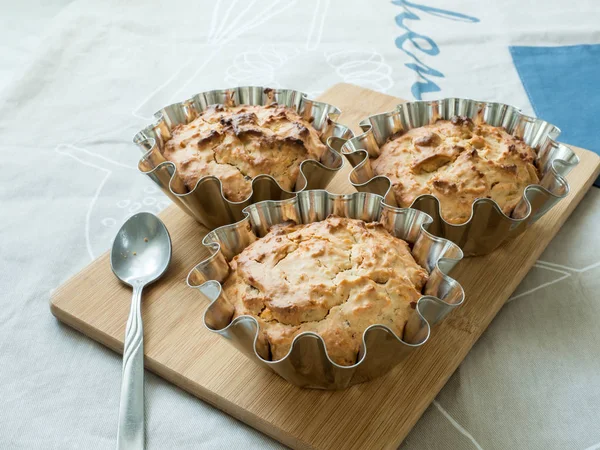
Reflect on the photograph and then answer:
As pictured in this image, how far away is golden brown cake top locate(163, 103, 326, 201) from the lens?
2.80 meters

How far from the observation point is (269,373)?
2328mm

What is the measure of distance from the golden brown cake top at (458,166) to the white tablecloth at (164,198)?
16.8 inches

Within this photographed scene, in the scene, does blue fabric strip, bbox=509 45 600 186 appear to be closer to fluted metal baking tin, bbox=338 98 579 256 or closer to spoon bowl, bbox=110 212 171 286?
fluted metal baking tin, bbox=338 98 579 256

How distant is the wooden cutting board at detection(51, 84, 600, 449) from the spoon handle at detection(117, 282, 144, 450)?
0.05 metres

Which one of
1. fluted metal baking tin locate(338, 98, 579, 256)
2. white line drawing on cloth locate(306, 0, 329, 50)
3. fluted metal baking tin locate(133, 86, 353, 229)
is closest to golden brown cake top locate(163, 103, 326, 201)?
fluted metal baking tin locate(133, 86, 353, 229)

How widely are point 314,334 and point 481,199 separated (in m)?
0.99

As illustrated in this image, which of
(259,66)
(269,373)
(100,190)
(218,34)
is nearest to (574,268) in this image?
(269,373)

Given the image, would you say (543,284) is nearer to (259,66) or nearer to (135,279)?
(135,279)

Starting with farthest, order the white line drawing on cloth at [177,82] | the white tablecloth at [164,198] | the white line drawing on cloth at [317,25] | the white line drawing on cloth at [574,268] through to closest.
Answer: the white line drawing on cloth at [317,25] < the white line drawing on cloth at [177,82] < the white line drawing on cloth at [574,268] < the white tablecloth at [164,198]

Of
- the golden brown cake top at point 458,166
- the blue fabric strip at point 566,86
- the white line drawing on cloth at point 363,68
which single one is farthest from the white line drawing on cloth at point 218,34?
the blue fabric strip at point 566,86

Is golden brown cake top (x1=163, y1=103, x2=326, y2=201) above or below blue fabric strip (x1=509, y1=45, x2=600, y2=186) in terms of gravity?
above

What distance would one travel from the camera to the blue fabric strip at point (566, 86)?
370cm

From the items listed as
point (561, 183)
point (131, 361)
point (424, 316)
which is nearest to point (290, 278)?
point (424, 316)

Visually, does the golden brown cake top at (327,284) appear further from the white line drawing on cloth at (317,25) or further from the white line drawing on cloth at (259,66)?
the white line drawing on cloth at (317,25)
